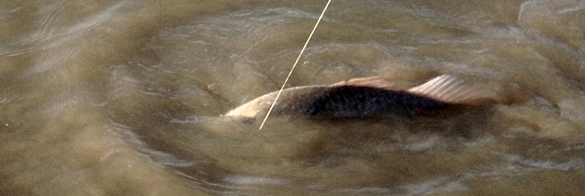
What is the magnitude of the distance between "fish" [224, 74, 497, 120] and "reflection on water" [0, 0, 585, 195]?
0.22ft

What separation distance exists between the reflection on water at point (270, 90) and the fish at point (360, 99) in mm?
66

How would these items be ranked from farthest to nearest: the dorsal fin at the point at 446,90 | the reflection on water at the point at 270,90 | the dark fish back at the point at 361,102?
the dorsal fin at the point at 446,90
the dark fish back at the point at 361,102
the reflection on water at the point at 270,90

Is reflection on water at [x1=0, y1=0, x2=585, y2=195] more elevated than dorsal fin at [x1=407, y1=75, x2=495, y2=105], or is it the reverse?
dorsal fin at [x1=407, y1=75, x2=495, y2=105]

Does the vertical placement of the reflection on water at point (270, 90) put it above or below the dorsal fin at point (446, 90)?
below

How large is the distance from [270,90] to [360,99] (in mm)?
581

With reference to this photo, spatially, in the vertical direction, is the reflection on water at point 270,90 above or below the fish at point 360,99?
below

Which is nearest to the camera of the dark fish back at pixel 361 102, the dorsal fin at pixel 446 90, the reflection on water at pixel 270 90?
the reflection on water at pixel 270 90

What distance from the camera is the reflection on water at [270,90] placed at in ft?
11.4

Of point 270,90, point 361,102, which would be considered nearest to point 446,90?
point 361,102

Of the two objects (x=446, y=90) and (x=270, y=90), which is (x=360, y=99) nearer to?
(x=446, y=90)

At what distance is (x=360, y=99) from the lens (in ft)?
12.1

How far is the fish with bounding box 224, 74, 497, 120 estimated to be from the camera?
3.66m

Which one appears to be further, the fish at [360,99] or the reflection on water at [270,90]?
the fish at [360,99]

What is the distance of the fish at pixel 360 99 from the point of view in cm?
366
